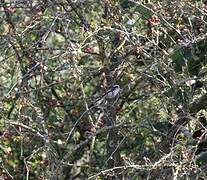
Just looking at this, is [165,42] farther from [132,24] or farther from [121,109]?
[121,109]

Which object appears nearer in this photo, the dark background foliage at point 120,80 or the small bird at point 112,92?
the dark background foliage at point 120,80

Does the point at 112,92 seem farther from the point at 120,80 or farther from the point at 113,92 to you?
the point at 120,80

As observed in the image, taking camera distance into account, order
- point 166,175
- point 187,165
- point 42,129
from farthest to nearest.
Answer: point 42,129 → point 166,175 → point 187,165

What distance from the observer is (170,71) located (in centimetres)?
342

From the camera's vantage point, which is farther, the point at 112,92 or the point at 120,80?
the point at 120,80

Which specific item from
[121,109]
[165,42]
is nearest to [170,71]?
[165,42]

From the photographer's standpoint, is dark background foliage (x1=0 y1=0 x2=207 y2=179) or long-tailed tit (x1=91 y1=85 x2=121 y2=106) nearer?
dark background foliage (x1=0 y1=0 x2=207 y2=179)

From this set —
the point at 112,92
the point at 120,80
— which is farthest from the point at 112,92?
the point at 120,80

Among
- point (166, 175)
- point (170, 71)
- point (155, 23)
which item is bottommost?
point (166, 175)

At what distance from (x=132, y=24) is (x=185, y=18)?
1.06ft

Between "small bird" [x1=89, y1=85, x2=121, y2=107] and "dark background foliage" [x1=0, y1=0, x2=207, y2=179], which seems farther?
"small bird" [x1=89, y1=85, x2=121, y2=107]

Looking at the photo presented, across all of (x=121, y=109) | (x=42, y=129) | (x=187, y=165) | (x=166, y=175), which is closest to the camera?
(x=187, y=165)

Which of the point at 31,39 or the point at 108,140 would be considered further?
the point at 31,39

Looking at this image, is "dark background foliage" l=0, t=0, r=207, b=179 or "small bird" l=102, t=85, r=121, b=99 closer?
"dark background foliage" l=0, t=0, r=207, b=179
